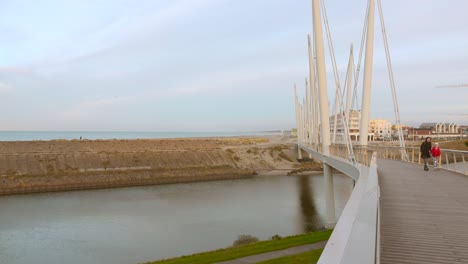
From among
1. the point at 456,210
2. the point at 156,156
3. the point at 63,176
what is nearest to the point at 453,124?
the point at 156,156

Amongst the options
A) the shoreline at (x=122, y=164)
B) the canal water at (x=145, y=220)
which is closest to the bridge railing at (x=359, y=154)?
the canal water at (x=145, y=220)

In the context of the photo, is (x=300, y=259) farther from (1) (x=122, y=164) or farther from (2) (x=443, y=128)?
(2) (x=443, y=128)

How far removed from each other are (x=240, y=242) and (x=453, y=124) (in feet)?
577

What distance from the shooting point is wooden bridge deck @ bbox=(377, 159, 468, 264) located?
4754mm

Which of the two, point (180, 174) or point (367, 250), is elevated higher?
point (367, 250)

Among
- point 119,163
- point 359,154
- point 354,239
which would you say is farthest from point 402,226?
point 119,163

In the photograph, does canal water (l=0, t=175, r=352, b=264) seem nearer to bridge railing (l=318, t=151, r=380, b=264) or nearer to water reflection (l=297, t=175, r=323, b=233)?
water reflection (l=297, t=175, r=323, b=233)

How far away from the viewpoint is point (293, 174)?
56188mm

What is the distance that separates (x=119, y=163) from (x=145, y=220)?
30534 mm

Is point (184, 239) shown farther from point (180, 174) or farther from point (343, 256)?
point (180, 174)

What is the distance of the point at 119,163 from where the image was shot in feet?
181

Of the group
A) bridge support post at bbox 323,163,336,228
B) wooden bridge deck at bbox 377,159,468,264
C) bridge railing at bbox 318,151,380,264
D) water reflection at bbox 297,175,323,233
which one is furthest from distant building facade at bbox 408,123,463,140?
bridge railing at bbox 318,151,380,264

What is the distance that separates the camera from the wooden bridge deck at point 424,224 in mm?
4754

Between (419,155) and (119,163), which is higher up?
(419,155)
